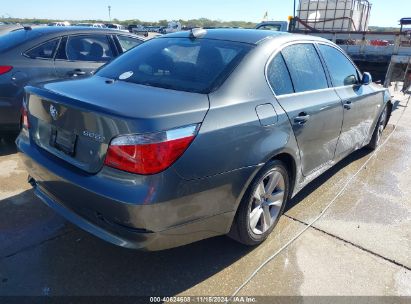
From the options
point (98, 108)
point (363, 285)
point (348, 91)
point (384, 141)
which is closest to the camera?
point (98, 108)

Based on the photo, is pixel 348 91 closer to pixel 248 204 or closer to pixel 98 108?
pixel 248 204

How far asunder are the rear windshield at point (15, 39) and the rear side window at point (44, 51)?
0.56 feet

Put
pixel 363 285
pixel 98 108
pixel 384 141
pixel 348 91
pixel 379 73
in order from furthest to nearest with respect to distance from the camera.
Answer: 1. pixel 379 73
2. pixel 384 141
3. pixel 348 91
4. pixel 363 285
5. pixel 98 108

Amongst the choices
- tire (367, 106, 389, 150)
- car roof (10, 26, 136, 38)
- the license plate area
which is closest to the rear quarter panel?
the license plate area

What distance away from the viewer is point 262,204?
295 cm

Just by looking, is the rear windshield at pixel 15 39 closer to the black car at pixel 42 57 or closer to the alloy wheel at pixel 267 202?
the black car at pixel 42 57

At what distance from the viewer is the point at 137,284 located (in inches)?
101

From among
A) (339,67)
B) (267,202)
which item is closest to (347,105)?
(339,67)

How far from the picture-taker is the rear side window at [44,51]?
4816 mm

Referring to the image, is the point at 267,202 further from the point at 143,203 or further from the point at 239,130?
the point at 143,203

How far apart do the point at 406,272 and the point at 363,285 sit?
1.41ft

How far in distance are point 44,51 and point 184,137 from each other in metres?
3.62

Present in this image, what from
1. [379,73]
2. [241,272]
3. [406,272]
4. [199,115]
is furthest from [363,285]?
[379,73]

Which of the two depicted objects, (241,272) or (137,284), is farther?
(241,272)
